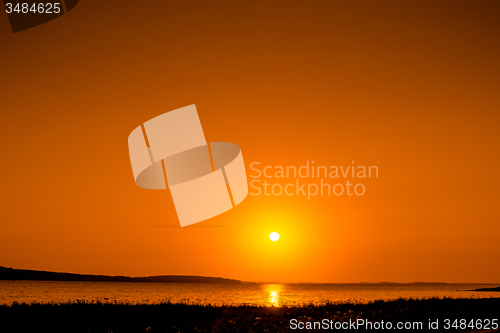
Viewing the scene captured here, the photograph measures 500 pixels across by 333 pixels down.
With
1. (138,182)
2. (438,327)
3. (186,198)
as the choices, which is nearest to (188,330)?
(186,198)

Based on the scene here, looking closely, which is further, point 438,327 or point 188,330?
point 438,327

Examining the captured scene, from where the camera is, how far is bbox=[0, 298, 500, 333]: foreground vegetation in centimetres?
1883

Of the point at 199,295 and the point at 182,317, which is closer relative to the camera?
the point at 182,317

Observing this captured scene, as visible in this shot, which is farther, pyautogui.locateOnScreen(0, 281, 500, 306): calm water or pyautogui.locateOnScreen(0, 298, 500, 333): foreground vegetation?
pyautogui.locateOnScreen(0, 281, 500, 306): calm water

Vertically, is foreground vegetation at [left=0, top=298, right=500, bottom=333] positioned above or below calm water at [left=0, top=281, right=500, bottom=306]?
below

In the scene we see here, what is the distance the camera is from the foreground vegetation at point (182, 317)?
61.8 ft

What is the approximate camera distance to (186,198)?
836 inches

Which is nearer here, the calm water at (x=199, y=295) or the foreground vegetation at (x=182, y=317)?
the foreground vegetation at (x=182, y=317)

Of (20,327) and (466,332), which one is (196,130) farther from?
(466,332)

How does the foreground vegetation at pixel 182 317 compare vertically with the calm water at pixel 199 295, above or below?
below

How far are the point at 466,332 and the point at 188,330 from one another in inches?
459

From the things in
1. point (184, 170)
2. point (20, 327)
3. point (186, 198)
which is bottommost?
point (20, 327)

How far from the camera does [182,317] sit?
21750 millimetres

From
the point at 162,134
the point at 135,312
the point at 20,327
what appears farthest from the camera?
the point at 135,312
